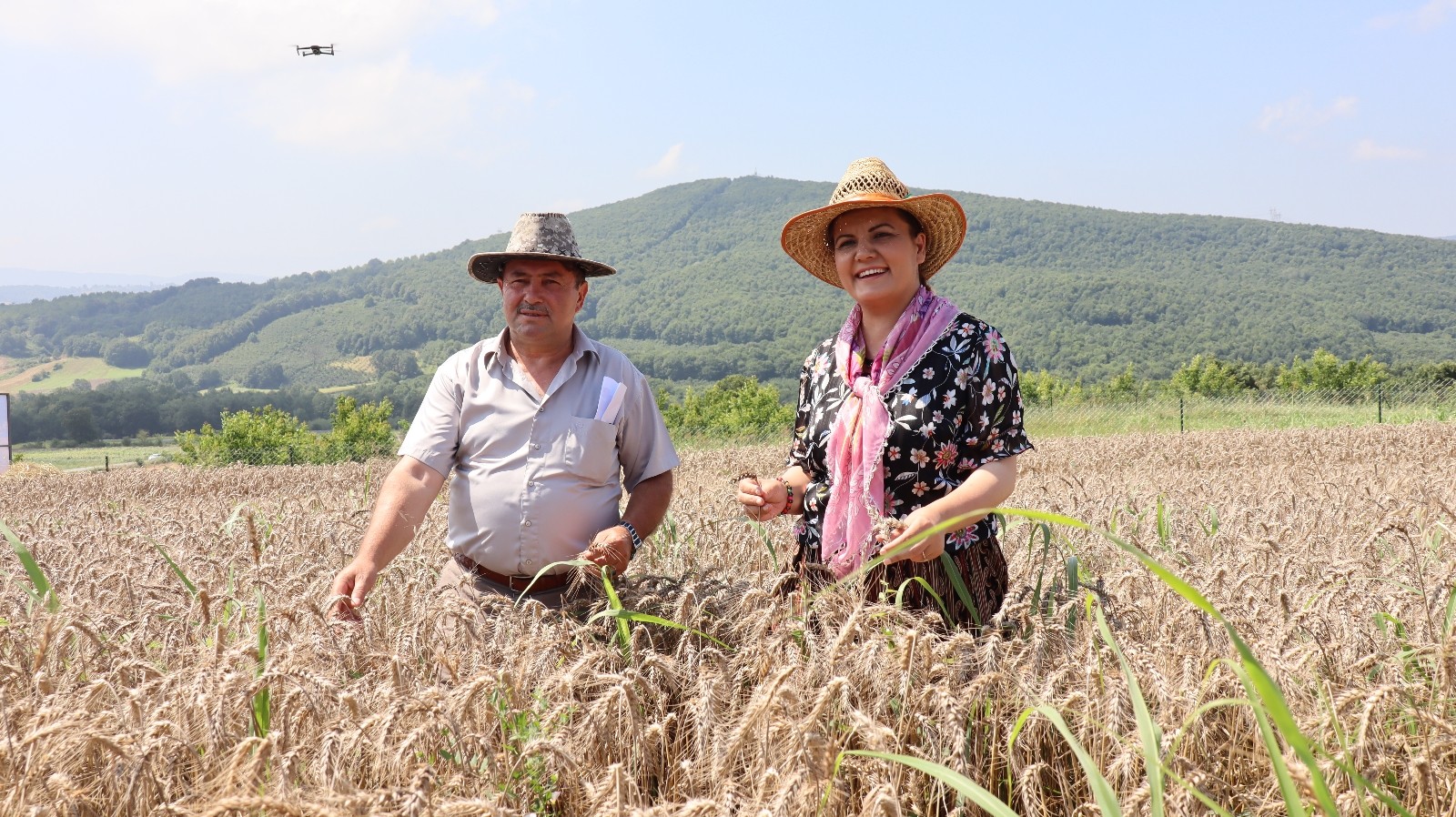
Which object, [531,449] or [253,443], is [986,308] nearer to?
[253,443]

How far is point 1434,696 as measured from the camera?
7.77ft

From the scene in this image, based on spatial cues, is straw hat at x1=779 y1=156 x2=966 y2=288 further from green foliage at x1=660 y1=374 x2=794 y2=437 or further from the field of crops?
green foliage at x1=660 y1=374 x2=794 y2=437

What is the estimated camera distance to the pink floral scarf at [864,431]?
269 cm

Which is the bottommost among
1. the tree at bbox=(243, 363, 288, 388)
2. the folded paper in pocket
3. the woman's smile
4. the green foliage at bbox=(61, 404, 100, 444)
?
the green foliage at bbox=(61, 404, 100, 444)

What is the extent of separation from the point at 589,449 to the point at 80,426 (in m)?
99.0

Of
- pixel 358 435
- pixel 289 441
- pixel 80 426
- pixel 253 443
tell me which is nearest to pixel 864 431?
pixel 289 441

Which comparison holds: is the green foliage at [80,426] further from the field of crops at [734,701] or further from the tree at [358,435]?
the field of crops at [734,701]

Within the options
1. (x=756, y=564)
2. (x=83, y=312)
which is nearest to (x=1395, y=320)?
(x=756, y=564)

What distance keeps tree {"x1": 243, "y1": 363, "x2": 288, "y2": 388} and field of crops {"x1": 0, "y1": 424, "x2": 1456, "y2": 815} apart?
498 feet

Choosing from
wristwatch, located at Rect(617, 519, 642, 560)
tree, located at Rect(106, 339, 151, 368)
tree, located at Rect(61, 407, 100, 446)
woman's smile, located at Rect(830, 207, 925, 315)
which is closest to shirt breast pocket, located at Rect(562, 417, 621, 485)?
wristwatch, located at Rect(617, 519, 642, 560)

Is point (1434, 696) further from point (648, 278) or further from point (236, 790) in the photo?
point (648, 278)

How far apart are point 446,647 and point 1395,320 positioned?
148884mm

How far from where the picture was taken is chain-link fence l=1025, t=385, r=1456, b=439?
23281 millimetres

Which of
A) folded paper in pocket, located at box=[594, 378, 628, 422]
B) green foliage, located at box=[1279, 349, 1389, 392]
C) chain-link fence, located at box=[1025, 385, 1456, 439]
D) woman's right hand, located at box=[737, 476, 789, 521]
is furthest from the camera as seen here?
green foliage, located at box=[1279, 349, 1389, 392]
